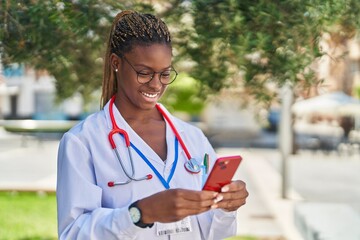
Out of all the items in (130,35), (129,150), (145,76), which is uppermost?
(130,35)

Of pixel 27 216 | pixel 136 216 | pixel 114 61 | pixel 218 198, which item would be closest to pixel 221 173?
pixel 218 198

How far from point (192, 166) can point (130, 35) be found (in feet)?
1.57

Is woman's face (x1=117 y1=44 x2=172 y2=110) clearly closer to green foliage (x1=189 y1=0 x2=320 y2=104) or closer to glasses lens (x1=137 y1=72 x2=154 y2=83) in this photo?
glasses lens (x1=137 y1=72 x2=154 y2=83)

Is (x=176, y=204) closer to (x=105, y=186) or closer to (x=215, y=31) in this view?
(x=105, y=186)

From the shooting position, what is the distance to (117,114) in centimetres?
217

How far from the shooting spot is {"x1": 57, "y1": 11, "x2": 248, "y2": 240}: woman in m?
1.93

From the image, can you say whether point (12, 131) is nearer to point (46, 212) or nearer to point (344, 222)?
point (46, 212)

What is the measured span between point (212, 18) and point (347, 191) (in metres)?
13.1

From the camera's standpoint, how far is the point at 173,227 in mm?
2086

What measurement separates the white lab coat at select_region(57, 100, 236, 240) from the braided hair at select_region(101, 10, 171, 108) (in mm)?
130

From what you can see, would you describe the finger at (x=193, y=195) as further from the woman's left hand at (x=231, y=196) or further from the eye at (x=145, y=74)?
the eye at (x=145, y=74)

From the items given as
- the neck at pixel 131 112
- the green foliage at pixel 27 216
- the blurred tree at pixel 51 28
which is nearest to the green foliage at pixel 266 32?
the blurred tree at pixel 51 28

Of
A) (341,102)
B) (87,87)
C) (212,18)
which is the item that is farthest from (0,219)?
(341,102)

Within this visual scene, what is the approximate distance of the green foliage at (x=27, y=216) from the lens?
Answer: 9430mm
